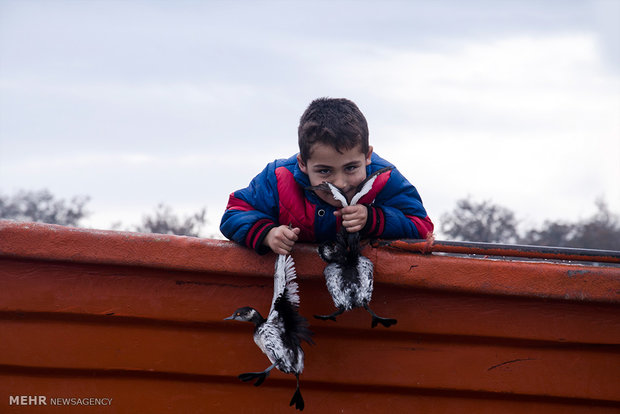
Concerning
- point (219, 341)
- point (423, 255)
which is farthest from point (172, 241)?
point (423, 255)

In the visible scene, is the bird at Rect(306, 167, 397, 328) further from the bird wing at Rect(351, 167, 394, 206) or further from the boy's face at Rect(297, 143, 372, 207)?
the boy's face at Rect(297, 143, 372, 207)

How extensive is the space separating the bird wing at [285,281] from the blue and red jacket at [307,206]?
0.19m

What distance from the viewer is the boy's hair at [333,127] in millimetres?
1918

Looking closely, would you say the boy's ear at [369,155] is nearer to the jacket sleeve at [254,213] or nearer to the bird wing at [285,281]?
the jacket sleeve at [254,213]

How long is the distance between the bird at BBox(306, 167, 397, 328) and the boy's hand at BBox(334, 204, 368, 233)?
0.02 m

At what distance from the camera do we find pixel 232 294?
182 centimetres

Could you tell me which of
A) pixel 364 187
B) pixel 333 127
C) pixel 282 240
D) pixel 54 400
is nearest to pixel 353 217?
pixel 364 187

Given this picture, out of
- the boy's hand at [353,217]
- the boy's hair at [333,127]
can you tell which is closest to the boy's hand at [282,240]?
the boy's hand at [353,217]

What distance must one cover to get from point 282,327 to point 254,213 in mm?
438

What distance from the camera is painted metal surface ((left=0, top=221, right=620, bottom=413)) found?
1766 mm

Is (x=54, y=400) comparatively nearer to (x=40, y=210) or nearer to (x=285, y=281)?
(x=285, y=281)

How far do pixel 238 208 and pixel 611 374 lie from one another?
1.35m

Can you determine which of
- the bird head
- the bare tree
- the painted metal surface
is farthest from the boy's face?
the bare tree

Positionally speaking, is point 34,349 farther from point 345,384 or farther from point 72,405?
point 345,384
